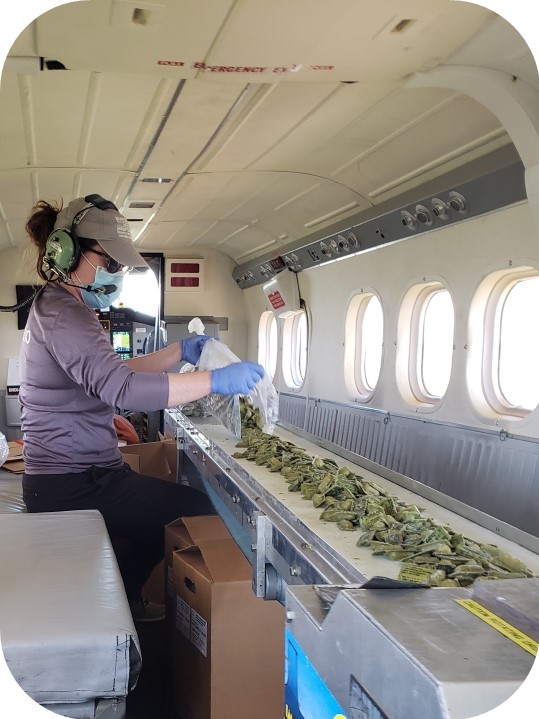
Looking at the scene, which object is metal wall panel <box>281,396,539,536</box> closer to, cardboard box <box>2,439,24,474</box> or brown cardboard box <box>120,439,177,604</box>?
brown cardboard box <box>120,439,177,604</box>

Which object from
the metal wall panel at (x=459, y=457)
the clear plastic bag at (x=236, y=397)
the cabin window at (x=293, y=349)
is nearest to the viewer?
the metal wall panel at (x=459, y=457)

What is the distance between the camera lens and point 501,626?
1.21 metres

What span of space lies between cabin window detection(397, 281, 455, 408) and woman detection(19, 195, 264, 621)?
87.0 inches

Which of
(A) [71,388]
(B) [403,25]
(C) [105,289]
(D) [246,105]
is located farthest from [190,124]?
(B) [403,25]

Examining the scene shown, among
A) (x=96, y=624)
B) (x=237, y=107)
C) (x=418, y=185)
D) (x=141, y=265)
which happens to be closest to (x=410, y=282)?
(x=418, y=185)

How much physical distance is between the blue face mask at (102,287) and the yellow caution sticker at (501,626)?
257 cm

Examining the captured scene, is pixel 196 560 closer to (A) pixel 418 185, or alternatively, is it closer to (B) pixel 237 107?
(B) pixel 237 107

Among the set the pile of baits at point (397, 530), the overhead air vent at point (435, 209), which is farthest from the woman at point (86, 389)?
the overhead air vent at point (435, 209)

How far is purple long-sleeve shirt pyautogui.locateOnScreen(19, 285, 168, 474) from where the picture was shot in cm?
294

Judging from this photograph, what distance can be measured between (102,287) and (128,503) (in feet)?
3.62

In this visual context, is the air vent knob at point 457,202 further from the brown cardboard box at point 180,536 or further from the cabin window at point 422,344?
the brown cardboard box at point 180,536

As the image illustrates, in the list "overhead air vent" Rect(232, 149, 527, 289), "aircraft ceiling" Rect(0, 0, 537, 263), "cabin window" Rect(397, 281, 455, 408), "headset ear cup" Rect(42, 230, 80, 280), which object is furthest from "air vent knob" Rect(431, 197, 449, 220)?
"headset ear cup" Rect(42, 230, 80, 280)

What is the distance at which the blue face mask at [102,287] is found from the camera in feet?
11.3

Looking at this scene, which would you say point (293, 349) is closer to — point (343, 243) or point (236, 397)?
point (343, 243)
